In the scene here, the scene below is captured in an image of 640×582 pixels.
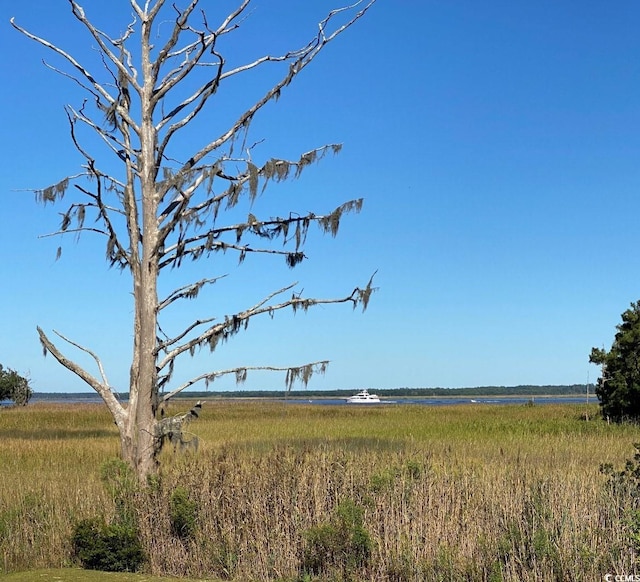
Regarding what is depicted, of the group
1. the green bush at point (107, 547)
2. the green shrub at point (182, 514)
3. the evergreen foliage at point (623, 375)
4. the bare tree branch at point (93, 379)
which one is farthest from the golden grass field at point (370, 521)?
the evergreen foliage at point (623, 375)

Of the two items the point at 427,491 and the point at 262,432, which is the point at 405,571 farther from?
the point at 262,432

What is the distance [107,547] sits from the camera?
798 cm

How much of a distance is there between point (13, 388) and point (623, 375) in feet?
155

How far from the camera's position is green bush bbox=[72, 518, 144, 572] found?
793 centimetres

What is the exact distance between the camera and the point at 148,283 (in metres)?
11.4

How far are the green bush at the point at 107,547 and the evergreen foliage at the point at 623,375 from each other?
26640 mm

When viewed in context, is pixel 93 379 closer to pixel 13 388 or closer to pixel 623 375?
pixel 623 375

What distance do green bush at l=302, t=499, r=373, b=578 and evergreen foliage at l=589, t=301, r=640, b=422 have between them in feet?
85.6

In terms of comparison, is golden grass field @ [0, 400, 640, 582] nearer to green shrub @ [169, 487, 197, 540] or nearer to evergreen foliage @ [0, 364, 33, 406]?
green shrub @ [169, 487, 197, 540]

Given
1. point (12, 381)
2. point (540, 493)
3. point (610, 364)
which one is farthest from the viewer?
point (12, 381)

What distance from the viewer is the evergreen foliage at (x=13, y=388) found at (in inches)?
2391

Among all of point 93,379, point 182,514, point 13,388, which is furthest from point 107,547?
point 13,388

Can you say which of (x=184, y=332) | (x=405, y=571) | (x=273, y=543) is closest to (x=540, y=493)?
(x=405, y=571)

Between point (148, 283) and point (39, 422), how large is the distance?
95.4ft
